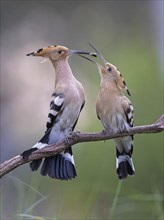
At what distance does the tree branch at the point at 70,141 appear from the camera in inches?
74.8

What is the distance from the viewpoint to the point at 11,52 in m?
6.14

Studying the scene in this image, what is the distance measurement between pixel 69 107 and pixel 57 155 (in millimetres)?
152

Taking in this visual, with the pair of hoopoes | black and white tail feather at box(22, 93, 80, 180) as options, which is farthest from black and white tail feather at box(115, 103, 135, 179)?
black and white tail feather at box(22, 93, 80, 180)

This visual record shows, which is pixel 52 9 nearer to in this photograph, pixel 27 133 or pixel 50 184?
pixel 27 133

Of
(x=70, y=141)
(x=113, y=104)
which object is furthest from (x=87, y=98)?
(x=70, y=141)

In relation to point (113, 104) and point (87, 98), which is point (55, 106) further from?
point (87, 98)

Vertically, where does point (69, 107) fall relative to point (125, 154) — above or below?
above

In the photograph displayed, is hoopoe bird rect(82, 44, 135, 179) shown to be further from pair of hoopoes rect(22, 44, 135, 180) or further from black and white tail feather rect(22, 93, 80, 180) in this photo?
black and white tail feather rect(22, 93, 80, 180)

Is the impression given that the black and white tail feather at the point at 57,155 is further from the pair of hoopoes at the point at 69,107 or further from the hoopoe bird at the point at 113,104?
the hoopoe bird at the point at 113,104

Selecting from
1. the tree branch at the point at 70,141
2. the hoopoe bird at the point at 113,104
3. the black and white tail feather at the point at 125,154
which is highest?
the hoopoe bird at the point at 113,104

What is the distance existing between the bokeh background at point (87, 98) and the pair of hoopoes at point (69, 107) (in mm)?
102

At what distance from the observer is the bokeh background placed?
252 centimetres

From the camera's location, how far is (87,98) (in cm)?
450

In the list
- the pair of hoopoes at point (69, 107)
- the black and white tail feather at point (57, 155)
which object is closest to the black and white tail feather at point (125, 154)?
the pair of hoopoes at point (69, 107)
